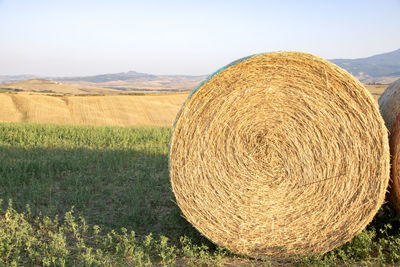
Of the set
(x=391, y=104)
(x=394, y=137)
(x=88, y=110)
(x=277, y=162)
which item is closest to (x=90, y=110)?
(x=88, y=110)

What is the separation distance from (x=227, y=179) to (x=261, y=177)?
39 centimetres

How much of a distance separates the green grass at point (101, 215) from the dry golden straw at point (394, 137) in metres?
0.37

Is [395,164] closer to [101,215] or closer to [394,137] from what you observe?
[394,137]

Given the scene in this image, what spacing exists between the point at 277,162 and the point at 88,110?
2327 cm

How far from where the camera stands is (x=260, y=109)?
3.79 meters

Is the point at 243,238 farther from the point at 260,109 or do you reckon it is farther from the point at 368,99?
the point at 368,99

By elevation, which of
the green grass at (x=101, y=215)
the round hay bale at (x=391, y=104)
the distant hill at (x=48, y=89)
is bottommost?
the green grass at (x=101, y=215)

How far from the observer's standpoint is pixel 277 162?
154 inches

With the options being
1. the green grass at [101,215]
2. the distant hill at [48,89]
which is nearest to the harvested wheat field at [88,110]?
the green grass at [101,215]

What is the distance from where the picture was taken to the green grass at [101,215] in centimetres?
367

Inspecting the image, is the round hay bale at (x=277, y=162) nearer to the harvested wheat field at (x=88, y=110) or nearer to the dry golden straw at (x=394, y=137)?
the dry golden straw at (x=394, y=137)

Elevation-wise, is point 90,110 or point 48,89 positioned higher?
point 48,89

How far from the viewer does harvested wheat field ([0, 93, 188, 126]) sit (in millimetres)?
22672

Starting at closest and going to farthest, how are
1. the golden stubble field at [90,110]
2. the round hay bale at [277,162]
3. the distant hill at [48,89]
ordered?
the round hay bale at [277,162], the golden stubble field at [90,110], the distant hill at [48,89]
